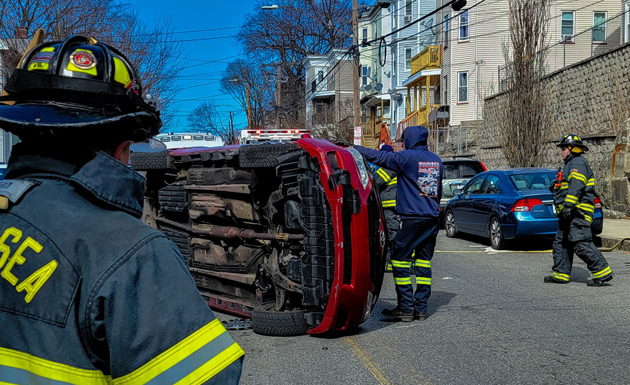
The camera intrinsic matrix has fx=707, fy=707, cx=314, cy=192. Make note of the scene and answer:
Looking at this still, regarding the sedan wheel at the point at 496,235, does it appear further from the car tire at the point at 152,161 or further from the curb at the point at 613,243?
the car tire at the point at 152,161

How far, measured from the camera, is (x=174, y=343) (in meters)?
1.47

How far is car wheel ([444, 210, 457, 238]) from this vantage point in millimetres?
16062

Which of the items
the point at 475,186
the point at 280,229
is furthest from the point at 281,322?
the point at 475,186

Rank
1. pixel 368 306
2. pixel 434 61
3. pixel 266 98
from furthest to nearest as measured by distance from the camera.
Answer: pixel 266 98
pixel 434 61
pixel 368 306

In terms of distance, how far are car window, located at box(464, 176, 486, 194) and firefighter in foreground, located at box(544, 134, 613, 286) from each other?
5202mm

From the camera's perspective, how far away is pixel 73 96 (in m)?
1.73

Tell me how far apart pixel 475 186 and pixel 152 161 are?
8985 millimetres

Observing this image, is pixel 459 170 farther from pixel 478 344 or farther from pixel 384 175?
pixel 478 344

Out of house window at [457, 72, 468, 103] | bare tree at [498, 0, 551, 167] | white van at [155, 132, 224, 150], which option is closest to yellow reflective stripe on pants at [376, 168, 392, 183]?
white van at [155, 132, 224, 150]

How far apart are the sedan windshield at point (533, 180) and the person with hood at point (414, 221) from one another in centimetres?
692

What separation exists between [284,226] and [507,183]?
8.21 m

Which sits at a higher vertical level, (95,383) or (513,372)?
(95,383)

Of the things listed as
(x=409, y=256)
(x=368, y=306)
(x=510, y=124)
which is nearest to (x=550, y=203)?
(x=409, y=256)

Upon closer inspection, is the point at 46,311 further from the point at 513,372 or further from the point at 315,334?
the point at 315,334
